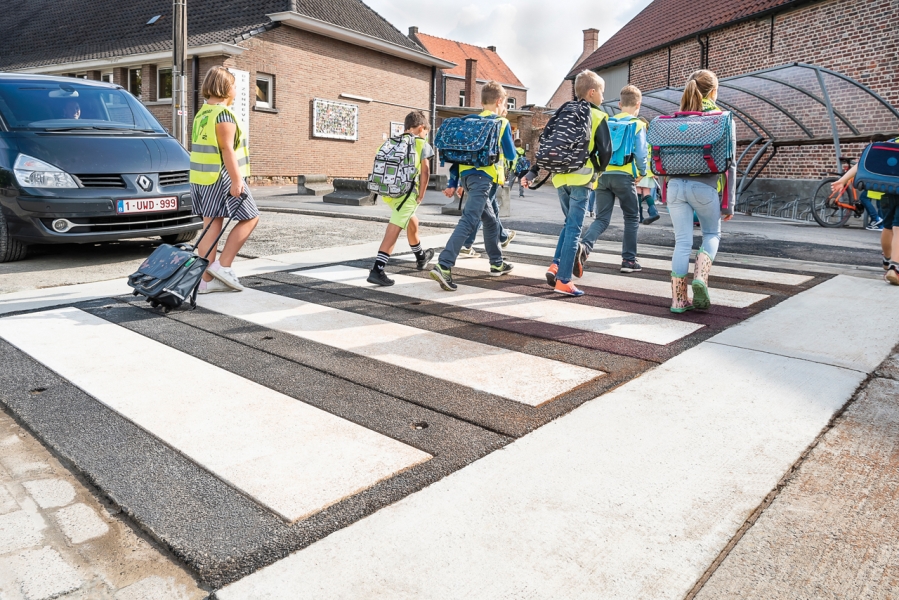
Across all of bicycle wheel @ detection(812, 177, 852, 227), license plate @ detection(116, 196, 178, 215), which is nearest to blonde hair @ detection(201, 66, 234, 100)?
license plate @ detection(116, 196, 178, 215)

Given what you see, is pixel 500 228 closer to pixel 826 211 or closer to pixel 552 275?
pixel 552 275

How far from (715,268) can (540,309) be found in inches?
112

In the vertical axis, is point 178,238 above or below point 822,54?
below

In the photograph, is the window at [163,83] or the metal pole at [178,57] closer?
the metal pole at [178,57]

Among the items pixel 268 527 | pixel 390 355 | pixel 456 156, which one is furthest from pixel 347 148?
pixel 268 527

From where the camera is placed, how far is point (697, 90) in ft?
17.3

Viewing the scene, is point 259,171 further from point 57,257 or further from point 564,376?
point 564,376

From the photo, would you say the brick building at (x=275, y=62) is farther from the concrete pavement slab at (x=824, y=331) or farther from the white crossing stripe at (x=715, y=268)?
the concrete pavement slab at (x=824, y=331)

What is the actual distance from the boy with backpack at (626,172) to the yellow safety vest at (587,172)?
81 cm

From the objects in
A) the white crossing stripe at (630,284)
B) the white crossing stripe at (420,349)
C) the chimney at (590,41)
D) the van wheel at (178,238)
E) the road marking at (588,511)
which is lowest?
the road marking at (588,511)

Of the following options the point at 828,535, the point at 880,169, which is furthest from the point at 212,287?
the point at 880,169

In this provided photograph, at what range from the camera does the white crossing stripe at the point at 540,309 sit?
466 cm

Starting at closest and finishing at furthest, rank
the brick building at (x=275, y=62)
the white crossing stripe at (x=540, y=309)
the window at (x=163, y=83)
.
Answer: the white crossing stripe at (x=540, y=309), the brick building at (x=275, y=62), the window at (x=163, y=83)

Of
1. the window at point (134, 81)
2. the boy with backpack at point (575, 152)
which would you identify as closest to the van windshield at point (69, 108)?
the boy with backpack at point (575, 152)
